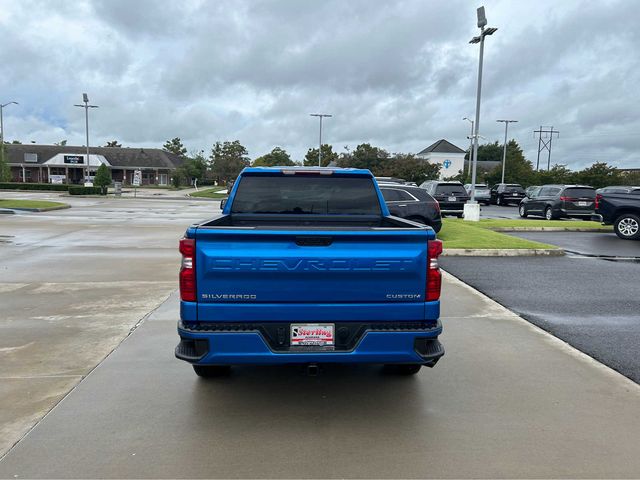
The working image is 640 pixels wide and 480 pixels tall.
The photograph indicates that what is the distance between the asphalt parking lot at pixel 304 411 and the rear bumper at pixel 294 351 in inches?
21.8

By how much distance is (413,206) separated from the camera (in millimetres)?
14141

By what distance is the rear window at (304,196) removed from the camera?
5.54m

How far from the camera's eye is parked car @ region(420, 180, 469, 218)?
22297 mm

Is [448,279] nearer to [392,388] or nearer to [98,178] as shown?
[392,388]

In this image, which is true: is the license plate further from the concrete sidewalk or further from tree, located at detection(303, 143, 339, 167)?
tree, located at detection(303, 143, 339, 167)

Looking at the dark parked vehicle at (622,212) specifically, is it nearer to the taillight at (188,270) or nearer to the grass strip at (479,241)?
the grass strip at (479,241)

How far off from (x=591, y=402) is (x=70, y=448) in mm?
4058

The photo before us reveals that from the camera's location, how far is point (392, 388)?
473 cm

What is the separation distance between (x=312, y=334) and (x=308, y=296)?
0.96ft

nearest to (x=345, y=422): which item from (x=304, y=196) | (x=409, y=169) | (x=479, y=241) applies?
→ (x=304, y=196)

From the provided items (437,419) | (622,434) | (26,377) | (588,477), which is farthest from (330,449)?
(26,377)

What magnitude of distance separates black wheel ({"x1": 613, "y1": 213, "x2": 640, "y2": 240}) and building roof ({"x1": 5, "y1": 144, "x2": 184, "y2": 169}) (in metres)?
75.7

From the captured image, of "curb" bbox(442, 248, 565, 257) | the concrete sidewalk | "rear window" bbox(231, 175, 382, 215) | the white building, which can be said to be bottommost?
the concrete sidewalk

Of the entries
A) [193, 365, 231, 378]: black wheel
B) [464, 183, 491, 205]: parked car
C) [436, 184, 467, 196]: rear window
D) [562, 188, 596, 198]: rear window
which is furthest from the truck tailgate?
[464, 183, 491, 205]: parked car
